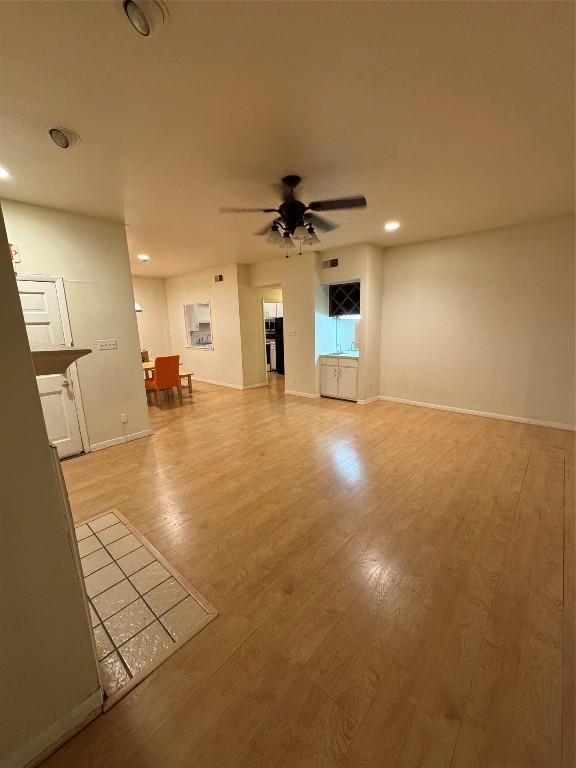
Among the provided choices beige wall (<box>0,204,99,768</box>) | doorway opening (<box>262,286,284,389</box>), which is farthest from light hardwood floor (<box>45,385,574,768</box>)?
doorway opening (<box>262,286,284,389</box>)

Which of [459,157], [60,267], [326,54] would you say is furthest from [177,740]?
[60,267]

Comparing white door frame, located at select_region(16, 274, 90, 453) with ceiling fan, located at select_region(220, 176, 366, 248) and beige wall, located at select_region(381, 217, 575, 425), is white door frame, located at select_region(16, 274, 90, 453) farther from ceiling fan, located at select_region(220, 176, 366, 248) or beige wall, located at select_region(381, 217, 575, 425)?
beige wall, located at select_region(381, 217, 575, 425)

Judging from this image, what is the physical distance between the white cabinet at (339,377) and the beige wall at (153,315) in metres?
4.76

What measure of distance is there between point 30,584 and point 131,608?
81 centimetres

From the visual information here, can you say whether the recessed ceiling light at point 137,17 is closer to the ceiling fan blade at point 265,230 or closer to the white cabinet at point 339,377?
the ceiling fan blade at point 265,230

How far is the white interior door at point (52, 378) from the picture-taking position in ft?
10.2

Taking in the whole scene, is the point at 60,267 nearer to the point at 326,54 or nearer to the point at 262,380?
the point at 326,54

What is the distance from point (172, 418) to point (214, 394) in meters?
1.56

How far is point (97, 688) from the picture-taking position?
1171 mm

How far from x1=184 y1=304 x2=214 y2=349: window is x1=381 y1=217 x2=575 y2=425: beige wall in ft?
15.3

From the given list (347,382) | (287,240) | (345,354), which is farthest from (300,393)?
(287,240)

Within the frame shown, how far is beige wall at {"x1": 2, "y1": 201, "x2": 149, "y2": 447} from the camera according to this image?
10.2 feet

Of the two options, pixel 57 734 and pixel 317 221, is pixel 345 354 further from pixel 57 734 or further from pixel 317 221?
pixel 57 734

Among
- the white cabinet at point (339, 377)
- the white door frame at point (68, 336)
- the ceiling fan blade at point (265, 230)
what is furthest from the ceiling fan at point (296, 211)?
the white cabinet at point (339, 377)
